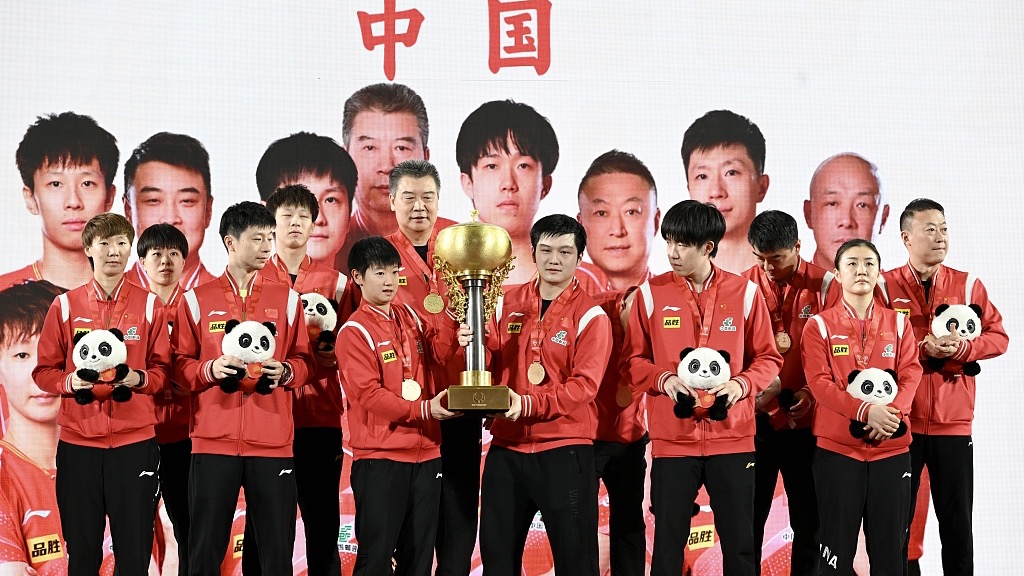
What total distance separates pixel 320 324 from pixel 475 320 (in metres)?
0.85

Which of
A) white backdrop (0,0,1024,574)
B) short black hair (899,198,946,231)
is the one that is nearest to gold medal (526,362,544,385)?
white backdrop (0,0,1024,574)

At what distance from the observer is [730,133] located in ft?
17.2

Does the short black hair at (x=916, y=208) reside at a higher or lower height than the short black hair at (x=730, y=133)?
lower

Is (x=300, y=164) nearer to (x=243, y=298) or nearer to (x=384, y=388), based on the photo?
(x=243, y=298)

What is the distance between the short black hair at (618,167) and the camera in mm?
5195

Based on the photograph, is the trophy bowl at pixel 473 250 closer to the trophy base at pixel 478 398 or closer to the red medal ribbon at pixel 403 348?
the red medal ribbon at pixel 403 348

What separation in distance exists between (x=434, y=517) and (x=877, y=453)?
→ 5.64ft

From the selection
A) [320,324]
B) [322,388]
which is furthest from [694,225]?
[322,388]

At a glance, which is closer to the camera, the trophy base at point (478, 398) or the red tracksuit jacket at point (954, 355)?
the trophy base at point (478, 398)

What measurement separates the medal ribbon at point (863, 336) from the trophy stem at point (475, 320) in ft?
4.92

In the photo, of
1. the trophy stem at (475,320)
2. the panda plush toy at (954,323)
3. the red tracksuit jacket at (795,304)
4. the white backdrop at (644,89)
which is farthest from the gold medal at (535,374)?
the panda plush toy at (954,323)

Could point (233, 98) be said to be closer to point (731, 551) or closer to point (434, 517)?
point (434, 517)

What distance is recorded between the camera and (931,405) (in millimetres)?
4305

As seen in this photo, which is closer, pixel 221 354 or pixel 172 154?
pixel 221 354
